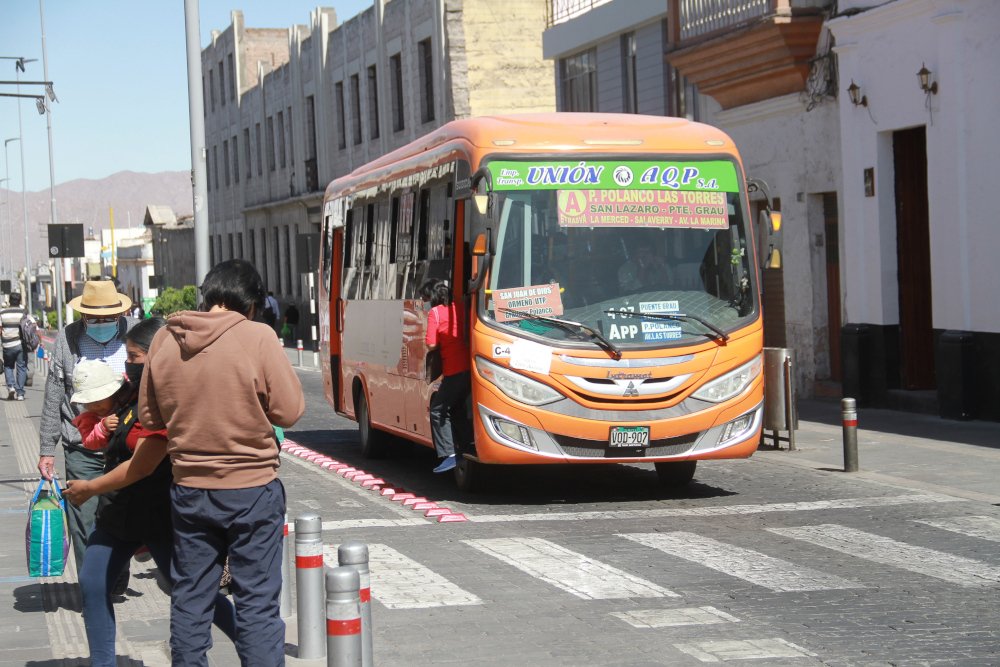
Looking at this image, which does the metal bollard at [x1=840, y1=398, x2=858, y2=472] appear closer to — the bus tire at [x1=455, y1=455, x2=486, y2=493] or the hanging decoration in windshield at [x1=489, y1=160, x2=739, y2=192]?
→ the hanging decoration in windshield at [x1=489, y1=160, x2=739, y2=192]

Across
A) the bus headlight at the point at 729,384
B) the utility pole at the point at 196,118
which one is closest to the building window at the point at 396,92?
the utility pole at the point at 196,118

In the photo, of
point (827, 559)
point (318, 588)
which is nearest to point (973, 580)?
point (827, 559)

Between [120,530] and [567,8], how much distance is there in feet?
86.6

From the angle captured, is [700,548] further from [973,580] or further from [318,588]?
[318,588]

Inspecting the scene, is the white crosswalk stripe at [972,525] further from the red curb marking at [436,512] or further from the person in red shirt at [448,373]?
the person in red shirt at [448,373]

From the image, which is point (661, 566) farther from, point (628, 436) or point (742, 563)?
point (628, 436)

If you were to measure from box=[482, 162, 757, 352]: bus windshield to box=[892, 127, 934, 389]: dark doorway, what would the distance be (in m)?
8.49

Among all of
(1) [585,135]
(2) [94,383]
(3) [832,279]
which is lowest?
(2) [94,383]

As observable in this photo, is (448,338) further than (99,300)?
Yes

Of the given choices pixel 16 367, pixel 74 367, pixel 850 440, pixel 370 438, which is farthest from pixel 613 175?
pixel 16 367

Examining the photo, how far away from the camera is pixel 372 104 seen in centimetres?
4728

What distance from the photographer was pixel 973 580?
351 inches

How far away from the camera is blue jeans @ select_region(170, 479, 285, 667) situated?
230 inches

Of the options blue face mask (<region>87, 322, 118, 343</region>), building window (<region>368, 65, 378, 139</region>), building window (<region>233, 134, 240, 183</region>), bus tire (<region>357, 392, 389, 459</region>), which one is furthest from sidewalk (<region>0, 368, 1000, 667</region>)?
building window (<region>233, 134, 240, 183</region>)
